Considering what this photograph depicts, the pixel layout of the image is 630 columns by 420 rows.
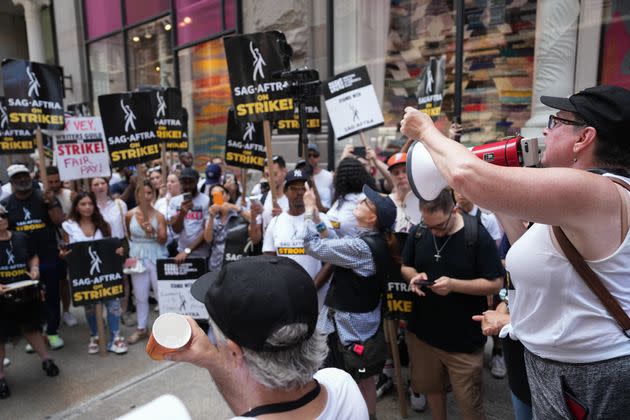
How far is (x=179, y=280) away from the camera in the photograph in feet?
15.9

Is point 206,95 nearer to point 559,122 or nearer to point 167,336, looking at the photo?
point 559,122

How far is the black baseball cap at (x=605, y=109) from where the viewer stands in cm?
137

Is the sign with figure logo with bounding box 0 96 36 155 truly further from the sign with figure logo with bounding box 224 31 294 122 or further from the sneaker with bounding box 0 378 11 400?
the sign with figure logo with bounding box 224 31 294 122

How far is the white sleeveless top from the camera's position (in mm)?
1371

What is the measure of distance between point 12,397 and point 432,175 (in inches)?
172

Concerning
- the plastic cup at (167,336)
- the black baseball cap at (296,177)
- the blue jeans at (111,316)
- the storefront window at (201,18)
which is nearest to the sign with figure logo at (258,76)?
the black baseball cap at (296,177)

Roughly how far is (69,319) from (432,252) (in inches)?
199

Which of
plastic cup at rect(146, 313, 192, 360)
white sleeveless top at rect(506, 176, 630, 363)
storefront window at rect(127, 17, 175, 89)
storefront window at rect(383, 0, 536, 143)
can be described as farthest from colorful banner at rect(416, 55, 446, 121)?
storefront window at rect(127, 17, 175, 89)

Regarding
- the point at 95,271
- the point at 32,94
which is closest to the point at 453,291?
the point at 95,271

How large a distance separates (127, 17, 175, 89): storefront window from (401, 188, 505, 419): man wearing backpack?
35.1ft

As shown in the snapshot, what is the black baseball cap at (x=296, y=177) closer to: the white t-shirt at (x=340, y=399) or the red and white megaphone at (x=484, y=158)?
the red and white megaphone at (x=484, y=158)

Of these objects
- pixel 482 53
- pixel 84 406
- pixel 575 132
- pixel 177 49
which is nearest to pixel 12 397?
pixel 84 406

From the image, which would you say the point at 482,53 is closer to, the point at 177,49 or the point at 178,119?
the point at 178,119

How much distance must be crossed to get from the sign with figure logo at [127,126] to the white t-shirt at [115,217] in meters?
0.57
